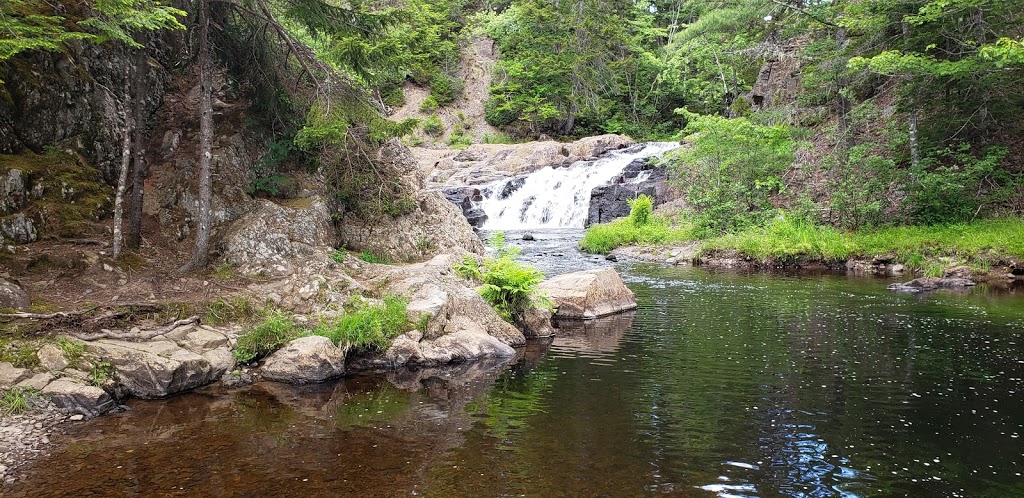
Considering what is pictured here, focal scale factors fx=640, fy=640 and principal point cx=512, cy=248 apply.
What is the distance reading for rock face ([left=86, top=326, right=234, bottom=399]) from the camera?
322 inches

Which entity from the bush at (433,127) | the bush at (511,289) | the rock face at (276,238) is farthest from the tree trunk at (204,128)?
the bush at (433,127)

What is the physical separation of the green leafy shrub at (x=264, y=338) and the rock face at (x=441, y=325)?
111cm

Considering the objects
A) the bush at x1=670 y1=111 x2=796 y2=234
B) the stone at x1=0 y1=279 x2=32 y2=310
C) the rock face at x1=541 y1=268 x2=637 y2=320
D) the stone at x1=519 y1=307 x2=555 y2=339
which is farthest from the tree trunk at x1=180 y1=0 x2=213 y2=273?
the bush at x1=670 y1=111 x2=796 y2=234

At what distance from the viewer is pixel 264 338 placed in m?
9.66

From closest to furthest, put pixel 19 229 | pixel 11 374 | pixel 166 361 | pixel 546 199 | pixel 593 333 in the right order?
pixel 11 374
pixel 166 361
pixel 19 229
pixel 593 333
pixel 546 199

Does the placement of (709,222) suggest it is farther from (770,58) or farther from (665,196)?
(770,58)

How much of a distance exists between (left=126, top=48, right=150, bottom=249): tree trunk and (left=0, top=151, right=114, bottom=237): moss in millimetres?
669

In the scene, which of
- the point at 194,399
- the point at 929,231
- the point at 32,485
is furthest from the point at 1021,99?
the point at 32,485

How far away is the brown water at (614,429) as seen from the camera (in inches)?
231

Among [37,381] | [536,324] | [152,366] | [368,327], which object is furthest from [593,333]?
[37,381]

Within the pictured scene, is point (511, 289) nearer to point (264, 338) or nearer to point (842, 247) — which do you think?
point (264, 338)

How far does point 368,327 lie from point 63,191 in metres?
5.84

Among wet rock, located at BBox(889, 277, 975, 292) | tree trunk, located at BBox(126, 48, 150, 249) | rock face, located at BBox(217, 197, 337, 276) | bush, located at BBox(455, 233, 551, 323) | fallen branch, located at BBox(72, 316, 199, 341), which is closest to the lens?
fallen branch, located at BBox(72, 316, 199, 341)

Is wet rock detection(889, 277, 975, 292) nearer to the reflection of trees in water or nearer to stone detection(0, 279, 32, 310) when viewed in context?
the reflection of trees in water
